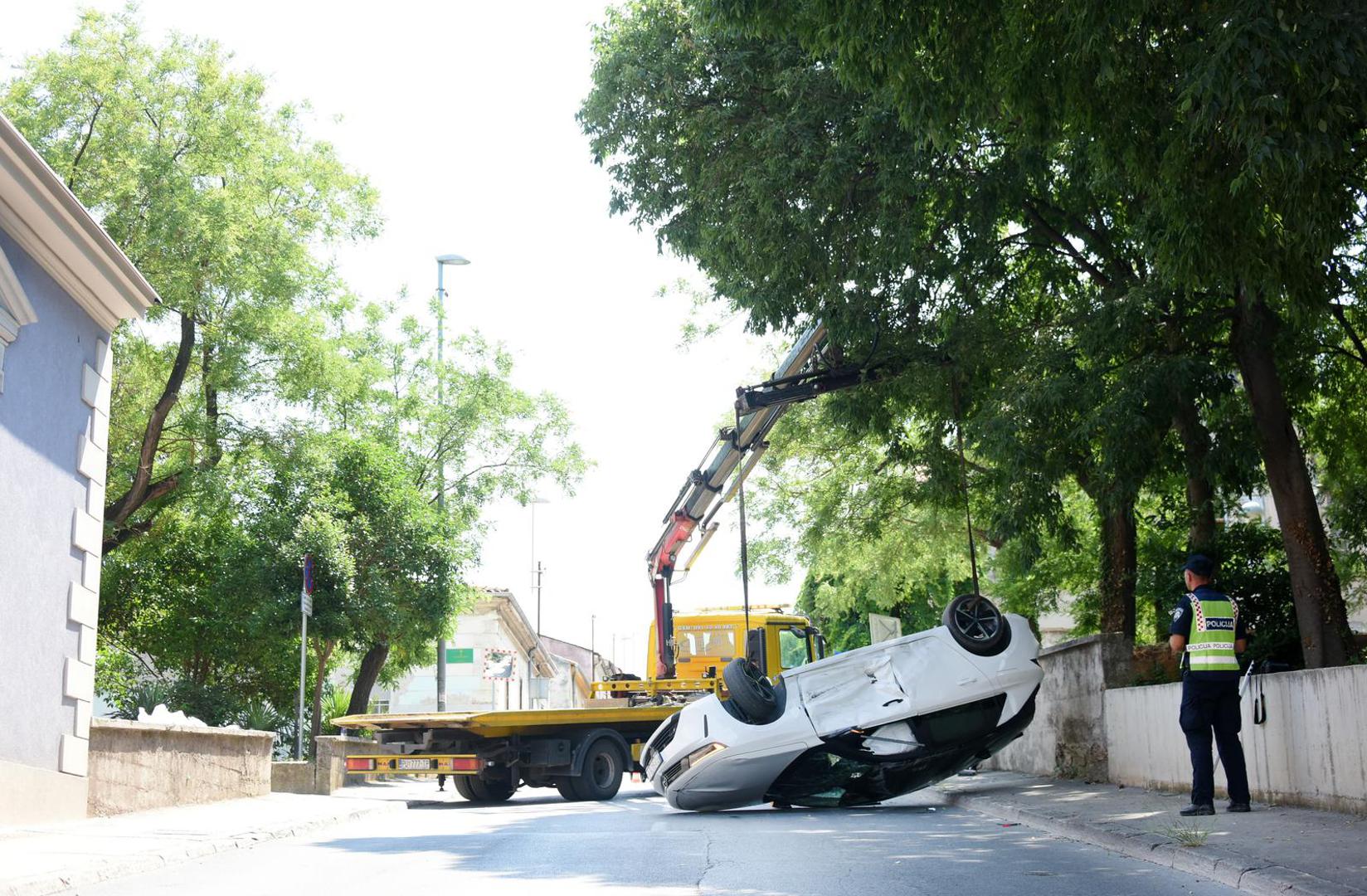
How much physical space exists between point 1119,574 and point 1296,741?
21.4 feet

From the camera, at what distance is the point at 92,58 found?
23.2 meters

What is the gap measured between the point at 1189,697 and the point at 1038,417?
4.12 metres

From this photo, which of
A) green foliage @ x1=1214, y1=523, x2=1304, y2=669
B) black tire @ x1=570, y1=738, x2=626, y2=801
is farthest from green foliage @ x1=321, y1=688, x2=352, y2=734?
green foliage @ x1=1214, y1=523, x2=1304, y2=669

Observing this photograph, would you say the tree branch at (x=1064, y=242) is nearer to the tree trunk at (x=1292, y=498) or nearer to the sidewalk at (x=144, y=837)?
the tree trunk at (x=1292, y=498)

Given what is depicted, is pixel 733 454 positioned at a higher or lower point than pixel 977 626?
higher

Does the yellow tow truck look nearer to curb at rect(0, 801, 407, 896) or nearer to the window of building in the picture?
curb at rect(0, 801, 407, 896)

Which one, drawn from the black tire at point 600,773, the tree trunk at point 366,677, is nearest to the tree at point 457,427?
the tree trunk at point 366,677

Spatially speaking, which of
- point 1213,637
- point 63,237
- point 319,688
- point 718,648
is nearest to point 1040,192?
point 1213,637

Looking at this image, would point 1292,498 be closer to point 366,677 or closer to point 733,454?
point 733,454

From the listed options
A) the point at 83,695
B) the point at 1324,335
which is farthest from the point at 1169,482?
the point at 83,695

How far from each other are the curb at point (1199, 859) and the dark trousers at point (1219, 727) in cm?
83

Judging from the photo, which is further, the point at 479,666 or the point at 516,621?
the point at 516,621

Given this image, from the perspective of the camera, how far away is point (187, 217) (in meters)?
21.9

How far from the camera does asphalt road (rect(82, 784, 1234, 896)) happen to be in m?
7.75
